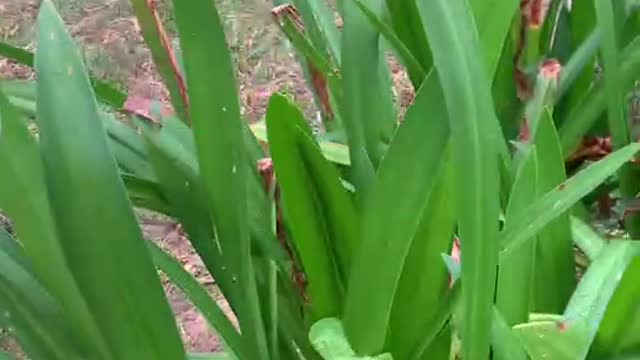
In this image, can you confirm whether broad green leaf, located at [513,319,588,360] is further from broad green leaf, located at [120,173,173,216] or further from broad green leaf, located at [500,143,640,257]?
broad green leaf, located at [120,173,173,216]

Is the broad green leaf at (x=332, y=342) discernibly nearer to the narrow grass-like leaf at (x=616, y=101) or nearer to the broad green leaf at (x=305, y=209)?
the broad green leaf at (x=305, y=209)

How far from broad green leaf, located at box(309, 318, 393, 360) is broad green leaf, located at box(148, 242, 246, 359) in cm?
7

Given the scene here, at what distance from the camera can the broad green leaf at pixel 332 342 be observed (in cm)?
84

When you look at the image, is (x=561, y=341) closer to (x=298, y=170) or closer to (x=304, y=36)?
(x=298, y=170)

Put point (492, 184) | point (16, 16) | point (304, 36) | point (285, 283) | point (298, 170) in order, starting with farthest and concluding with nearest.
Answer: point (16, 16)
point (304, 36)
point (285, 283)
point (298, 170)
point (492, 184)

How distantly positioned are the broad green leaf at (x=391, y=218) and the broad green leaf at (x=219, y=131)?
8 centimetres

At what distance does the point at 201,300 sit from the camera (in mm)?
903

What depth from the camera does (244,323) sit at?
857 millimetres

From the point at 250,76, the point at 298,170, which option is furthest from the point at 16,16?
the point at 298,170

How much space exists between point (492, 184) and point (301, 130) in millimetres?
218

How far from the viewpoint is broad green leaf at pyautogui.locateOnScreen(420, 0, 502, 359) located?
0.64 m

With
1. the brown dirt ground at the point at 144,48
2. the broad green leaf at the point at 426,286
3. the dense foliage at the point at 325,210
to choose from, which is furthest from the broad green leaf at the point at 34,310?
the brown dirt ground at the point at 144,48

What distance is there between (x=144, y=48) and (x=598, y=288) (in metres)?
1.79

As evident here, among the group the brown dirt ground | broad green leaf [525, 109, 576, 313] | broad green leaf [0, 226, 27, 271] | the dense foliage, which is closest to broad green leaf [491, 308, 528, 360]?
the dense foliage
